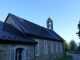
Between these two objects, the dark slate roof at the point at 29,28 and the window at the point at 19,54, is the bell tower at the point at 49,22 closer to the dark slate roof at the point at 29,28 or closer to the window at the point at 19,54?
the dark slate roof at the point at 29,28

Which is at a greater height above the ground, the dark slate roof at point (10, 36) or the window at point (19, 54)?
the dark slate roof at point (10, 36)

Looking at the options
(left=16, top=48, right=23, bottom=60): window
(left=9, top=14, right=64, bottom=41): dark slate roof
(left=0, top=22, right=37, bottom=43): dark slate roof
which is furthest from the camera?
(left=9, top=14, right=64, bottom=41): dark slate roof

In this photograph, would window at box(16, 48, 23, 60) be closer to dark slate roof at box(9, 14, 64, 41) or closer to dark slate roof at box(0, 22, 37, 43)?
dark slate roof at box(0, 22, 37, 43)

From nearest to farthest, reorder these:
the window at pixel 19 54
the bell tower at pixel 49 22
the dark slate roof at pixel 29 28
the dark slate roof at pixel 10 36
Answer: the dark slate roof at pixel 10 36 < the window at pixel 19 54 < the dark slate roof at pixel 29 28 < the bell tower at pixel 49 22

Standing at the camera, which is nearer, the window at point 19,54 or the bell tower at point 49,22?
the window at point 19,54

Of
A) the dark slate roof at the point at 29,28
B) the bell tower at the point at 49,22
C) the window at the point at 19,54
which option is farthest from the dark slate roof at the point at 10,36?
the bell tower at the point at 49,22

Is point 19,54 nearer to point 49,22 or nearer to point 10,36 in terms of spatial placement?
point 10,36

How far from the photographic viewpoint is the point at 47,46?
18.8 meters

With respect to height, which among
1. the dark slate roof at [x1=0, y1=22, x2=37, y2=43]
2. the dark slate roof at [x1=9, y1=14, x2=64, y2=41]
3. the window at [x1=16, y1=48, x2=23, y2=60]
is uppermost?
the dark slate roof at [x1=9, y1=14, x2=64, y2=41]

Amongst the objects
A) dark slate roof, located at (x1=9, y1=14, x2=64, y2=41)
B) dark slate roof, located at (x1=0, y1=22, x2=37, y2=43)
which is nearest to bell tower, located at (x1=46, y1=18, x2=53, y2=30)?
dark slate roof, located at (x1=9, y1=14, x2=64, y2=41)

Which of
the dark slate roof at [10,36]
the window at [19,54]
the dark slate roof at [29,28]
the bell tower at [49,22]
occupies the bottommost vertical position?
the window at [19,54]

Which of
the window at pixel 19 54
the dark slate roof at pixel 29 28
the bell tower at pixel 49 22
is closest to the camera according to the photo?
Result: the window at pixel 19 54

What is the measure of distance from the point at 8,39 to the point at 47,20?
20625 millimetres

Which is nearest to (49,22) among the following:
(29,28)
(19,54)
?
(29,28)
